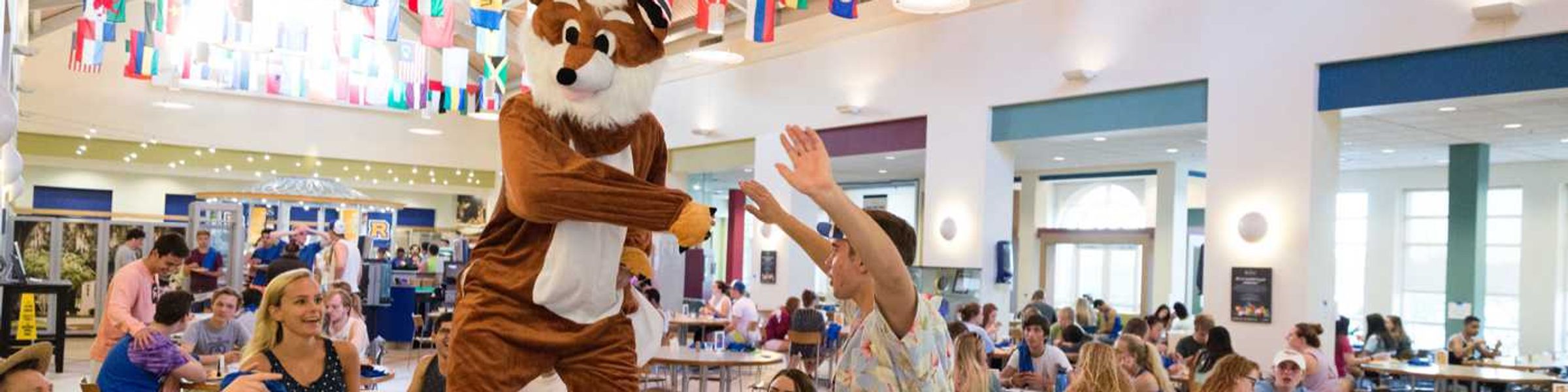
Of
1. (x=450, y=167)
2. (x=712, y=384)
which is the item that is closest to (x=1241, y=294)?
(x=712, y=384)

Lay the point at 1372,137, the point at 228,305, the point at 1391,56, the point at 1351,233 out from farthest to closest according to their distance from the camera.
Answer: the point at 1351,233
the point at 1372,137
the point at 1391,56
the point at 228,305

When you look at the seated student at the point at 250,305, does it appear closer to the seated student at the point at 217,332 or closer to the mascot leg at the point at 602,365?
the seated student at the point at 217,332

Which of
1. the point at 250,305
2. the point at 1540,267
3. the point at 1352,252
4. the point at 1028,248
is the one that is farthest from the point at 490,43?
the point at 1540,267

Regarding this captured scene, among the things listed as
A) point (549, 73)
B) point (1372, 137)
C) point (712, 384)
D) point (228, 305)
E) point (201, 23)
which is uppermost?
point (201, 23)

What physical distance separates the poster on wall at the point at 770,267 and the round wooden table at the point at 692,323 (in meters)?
3.07

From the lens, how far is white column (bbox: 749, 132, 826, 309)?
15875mm

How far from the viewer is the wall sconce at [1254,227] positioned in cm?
1014

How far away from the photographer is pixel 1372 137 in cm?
1334

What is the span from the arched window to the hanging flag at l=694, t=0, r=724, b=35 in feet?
33.6

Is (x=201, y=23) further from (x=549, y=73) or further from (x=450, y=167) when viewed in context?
(x=549, y=73)

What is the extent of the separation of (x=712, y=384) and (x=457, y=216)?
1254cm

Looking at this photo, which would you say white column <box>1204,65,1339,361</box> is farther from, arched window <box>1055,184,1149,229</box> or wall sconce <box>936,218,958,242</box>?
arched window <box>1055,184,1149,229</box>

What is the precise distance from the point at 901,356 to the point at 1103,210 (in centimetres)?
1719

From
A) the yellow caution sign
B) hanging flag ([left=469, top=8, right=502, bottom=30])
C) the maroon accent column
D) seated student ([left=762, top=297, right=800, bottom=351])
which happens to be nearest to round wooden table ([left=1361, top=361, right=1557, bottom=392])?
seated student ([left=762, top=297, right=800, bottom=351])
